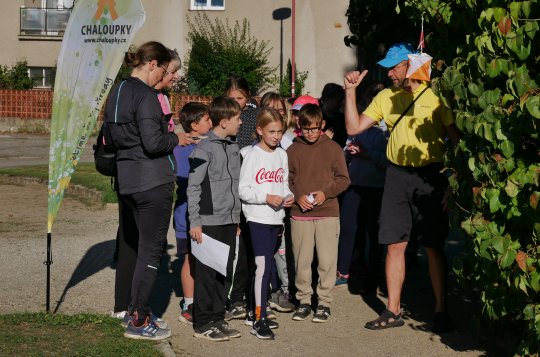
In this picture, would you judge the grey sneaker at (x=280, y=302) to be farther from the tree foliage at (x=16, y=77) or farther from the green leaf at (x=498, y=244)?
the tree foliage at (x=16, y=77)

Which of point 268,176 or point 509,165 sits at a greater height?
point 509,165

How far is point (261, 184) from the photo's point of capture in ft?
24.9

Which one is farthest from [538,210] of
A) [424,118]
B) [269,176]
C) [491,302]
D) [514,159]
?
[269,176]

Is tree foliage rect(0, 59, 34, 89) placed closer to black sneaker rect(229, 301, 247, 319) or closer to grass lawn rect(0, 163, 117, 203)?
grass lawn rect(0, 163, 117, 203)

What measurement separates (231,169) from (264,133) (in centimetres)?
39

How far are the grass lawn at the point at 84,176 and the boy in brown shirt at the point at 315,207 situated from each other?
237 inches

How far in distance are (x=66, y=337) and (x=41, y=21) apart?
32452 millimetres

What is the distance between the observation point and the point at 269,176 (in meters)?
7.65

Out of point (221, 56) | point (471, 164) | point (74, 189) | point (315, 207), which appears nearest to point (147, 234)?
point (315, 207)

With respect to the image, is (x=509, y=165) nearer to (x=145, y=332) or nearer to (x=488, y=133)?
(x=488, y=133)

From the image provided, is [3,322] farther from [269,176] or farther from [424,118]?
[424,118]

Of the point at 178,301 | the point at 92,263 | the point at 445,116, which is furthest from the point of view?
the point at 92,263

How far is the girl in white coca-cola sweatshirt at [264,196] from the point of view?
24.6 feet

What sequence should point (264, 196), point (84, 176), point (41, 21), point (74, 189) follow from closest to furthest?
point (264, 196), point (74, 189), point (84, 176), point (41, 21)
